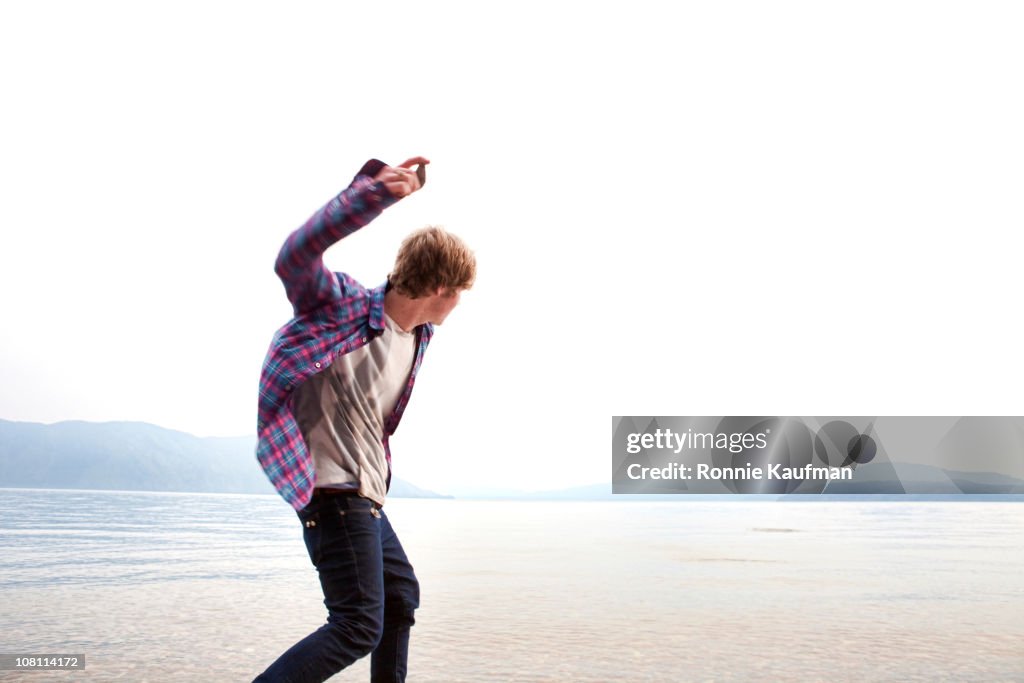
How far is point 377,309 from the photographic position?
6.98ft

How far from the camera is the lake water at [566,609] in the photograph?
314 cm

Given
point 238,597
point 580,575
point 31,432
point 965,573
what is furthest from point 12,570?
point 31,432

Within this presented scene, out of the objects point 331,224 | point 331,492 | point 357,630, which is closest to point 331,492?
point 331,492

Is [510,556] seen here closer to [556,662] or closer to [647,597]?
[647,597]

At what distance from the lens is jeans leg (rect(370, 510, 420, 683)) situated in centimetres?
226

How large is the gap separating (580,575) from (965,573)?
2.39 metres

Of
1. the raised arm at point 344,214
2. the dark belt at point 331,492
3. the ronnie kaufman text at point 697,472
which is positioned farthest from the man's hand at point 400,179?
the ronnie kaufman text at point 697,472

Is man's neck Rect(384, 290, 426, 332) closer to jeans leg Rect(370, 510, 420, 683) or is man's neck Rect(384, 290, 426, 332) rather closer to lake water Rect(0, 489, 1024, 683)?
jeans leg Rect(370, 510, 420, 683)

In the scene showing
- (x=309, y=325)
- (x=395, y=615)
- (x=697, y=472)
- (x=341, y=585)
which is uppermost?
(x=309, y=325)

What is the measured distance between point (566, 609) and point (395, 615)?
7.24 ft

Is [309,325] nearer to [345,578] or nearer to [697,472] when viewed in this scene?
[345,578]

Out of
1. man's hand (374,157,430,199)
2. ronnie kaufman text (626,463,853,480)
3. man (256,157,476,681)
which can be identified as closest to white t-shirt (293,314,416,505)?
man (256,157,476,681)

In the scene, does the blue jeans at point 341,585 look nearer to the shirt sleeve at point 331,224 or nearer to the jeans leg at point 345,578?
the jeans leg at point 345,578

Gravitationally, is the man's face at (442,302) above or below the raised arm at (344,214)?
below
